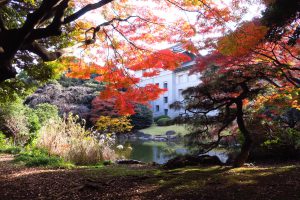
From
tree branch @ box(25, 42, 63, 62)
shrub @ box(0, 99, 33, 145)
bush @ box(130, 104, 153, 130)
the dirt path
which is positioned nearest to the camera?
the dirt path

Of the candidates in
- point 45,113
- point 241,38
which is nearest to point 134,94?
point 241,38

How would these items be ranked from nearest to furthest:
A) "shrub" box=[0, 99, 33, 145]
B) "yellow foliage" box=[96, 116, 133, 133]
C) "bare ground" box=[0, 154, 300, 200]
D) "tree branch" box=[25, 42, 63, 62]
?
1. "bare ground" box=[0, 154, 300, 200]
2. "tree branch" box=[25, 42, 63, 62]
3. "shrub" box=[0, 99, 33, 145]
4. "yellow foliage" box=[96, 116, 133, 133]

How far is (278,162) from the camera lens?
296 inches

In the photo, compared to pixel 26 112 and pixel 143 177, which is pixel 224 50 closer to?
pixel 143 177

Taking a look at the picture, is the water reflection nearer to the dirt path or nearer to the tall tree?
the tall tree

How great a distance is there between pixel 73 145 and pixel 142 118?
628 inches

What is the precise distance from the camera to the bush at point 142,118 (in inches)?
893

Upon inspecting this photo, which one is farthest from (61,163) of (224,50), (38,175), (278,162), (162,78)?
(162,78)

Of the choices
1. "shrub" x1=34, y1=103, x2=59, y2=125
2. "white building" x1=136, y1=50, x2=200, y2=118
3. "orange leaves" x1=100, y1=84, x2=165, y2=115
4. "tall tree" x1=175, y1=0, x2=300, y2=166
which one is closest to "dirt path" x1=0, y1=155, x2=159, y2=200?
"tall tree" x1=175, y1=0, x2=300, y2=166

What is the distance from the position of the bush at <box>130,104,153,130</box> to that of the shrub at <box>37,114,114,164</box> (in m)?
14.5

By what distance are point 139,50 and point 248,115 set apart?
283 centimetres

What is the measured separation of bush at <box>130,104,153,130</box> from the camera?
22.7m

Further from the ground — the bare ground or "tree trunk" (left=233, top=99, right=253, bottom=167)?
"tree trunk" (left=233, top=99, right=253, bottom=167)

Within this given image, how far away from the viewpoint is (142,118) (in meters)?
23.0
